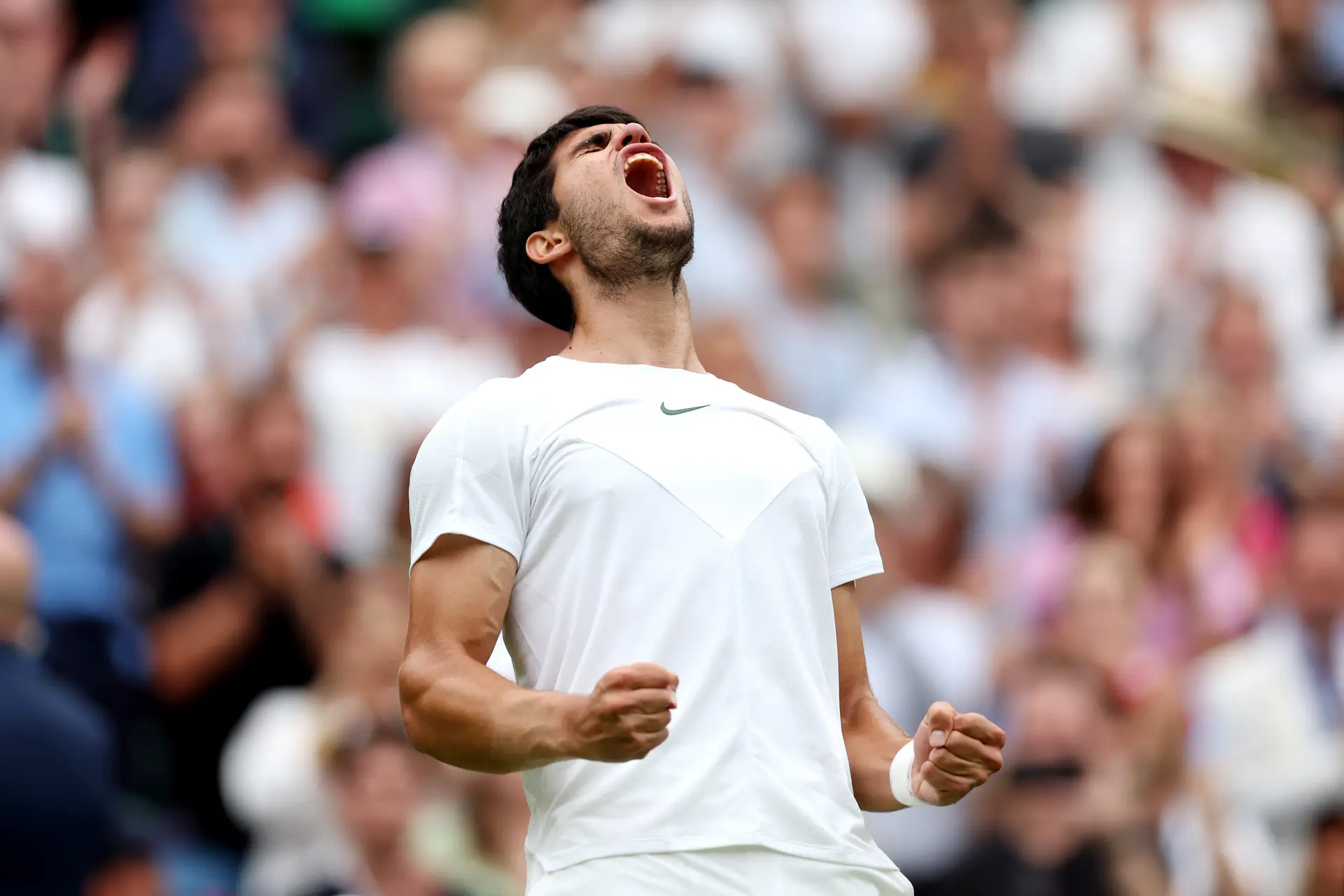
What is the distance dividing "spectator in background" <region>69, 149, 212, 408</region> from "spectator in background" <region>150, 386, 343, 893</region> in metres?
0.67

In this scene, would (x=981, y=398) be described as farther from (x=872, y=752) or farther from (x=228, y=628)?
(x=872, y=752)

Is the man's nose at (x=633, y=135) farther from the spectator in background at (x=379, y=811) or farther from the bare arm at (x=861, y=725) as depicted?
the spectator in background at (x=379, y=811)

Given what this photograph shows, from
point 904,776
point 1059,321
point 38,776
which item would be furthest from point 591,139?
point 1059,321

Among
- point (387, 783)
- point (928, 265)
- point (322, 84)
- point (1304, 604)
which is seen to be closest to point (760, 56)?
point (928, 265)

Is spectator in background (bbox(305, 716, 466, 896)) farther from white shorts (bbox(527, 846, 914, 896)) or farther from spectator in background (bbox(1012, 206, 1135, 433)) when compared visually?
spectator in background (bbox(1012, 206, 1135, 433))

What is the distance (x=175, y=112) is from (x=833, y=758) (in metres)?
6.32

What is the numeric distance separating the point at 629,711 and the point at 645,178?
1247 mm

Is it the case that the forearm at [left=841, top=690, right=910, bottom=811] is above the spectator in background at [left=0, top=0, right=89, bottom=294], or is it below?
below

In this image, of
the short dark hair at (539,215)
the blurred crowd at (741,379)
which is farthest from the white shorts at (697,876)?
the blurred crowd at (741,379)

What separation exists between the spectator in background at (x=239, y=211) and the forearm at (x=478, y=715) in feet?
16.8

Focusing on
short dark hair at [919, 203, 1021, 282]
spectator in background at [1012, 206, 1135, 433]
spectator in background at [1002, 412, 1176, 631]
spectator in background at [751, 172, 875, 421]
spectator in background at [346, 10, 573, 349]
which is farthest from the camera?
short dark hair at [919, 203, 1021, 282]

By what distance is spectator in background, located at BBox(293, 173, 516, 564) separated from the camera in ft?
25.1

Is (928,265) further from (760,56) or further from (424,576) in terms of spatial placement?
(424,576)

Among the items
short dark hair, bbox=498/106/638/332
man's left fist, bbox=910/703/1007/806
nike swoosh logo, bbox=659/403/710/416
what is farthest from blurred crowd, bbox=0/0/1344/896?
man's left fist, bbox=910/703/1007/806
